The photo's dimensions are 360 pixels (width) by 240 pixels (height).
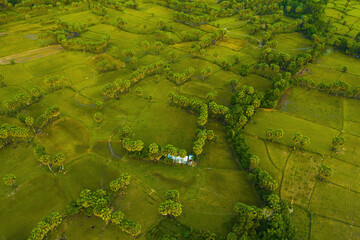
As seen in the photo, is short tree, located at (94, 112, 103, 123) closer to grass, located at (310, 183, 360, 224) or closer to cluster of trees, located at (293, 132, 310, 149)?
cluster of trees, located at (293, 132, 310, 149)

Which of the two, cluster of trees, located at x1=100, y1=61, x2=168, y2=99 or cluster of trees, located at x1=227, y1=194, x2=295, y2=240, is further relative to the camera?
cluster of trees, located at x1=100, y1=61, x2=168, y2=99

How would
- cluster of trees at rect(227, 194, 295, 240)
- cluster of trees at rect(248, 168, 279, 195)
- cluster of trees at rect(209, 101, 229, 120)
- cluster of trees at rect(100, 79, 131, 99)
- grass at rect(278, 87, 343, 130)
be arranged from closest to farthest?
cluster of trees at rect(227, 194, 295, 240) → cluster of trees at rect(248, 168, 279, 195) → cluster of trees at rect(209, 101, 229, 120) → grass at rect(278, 87, 343, 130) → cluster of trees at rect(100, 79, 131, 99)

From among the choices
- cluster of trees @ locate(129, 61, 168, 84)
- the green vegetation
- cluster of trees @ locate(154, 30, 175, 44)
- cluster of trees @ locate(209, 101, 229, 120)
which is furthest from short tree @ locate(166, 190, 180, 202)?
cluster of trees @ locate(154, 30, 175, 44)

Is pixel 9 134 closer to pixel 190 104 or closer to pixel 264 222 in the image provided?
pixel 190 104

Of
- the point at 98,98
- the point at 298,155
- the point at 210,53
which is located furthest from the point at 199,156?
the point at 210,53

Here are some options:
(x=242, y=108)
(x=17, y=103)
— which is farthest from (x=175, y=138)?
(x=17, y=103)

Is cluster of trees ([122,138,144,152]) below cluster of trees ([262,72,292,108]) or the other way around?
below

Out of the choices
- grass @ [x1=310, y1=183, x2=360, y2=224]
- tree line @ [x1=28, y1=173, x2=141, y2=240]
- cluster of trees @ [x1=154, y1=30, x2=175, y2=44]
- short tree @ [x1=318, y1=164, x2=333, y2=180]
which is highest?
cluster of trees @ [x1=154, y1=30, x2=175, y2=44]

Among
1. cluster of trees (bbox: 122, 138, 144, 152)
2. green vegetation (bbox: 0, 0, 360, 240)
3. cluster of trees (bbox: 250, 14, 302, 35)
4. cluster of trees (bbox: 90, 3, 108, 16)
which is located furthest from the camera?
cluster of trees (bbox: 90, 3, 108, 16)
